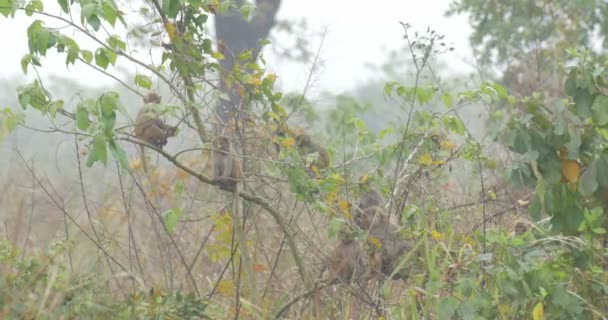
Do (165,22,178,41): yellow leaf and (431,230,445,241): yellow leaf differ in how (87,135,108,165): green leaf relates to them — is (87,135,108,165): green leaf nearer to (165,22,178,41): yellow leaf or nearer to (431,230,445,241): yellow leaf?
(165,22,178,41): yellow leaf

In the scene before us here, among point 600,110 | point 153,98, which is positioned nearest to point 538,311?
point 600,110

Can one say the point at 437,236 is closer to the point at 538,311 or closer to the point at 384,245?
the point at 384,245

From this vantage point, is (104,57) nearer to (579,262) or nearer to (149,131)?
(149,131)

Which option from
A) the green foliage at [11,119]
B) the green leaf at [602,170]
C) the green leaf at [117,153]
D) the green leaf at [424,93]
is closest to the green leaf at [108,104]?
the green leaf at [117,153]

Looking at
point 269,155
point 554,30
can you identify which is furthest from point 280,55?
point 554,30

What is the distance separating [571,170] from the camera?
137 inches

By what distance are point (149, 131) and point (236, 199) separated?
0.52m

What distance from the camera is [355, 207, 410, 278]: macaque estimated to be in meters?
3.95

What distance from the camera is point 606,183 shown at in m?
3.36

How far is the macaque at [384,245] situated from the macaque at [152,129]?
95 centimetres

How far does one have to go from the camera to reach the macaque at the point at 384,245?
156 inches

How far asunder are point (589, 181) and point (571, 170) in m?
0.10

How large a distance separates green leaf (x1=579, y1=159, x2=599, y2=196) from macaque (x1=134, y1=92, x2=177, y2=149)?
1685 millimetres

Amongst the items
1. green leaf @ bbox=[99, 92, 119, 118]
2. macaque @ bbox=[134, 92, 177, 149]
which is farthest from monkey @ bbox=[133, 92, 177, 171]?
green leaf @ bbox=[99, 92, 119, 118]
